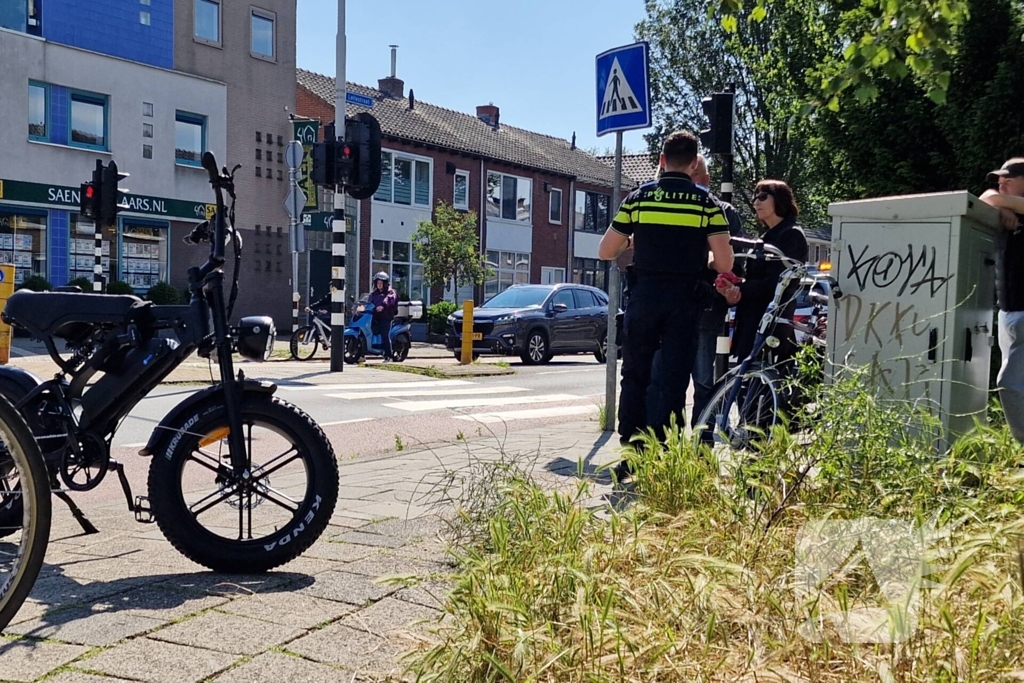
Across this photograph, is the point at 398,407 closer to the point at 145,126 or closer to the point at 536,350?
the point at 536,350

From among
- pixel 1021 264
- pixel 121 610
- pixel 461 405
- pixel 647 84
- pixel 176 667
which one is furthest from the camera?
pixel 461 405

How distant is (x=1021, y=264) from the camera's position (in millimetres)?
5777

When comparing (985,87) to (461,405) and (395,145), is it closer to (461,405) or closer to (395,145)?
(461,405)

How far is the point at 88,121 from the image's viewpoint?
28000 mm

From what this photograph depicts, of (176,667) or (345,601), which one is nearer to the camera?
(176,667)

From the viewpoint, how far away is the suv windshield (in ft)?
68.3

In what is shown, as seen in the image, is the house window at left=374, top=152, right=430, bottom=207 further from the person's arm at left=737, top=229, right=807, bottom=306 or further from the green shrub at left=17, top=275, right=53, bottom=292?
the person's arm at left=737, top=229, right=807, bottom=306

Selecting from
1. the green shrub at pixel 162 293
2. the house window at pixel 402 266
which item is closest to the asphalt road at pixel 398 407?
the green shrub at pixel 162 293

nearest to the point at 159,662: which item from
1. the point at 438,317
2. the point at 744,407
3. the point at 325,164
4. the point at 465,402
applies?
the point at 744,407

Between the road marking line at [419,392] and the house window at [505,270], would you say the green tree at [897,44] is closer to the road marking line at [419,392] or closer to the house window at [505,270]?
the road marking line at [419,392]

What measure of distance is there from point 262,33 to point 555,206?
16.4m

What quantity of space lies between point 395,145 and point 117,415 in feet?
113

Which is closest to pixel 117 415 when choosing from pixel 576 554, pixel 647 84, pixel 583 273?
pixel 576 554

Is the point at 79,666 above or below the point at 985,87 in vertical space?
below
